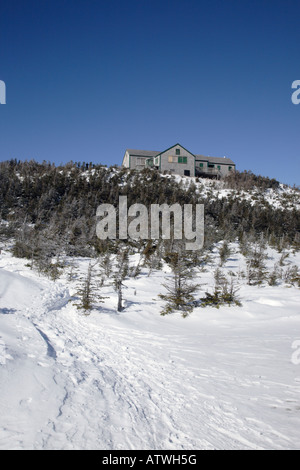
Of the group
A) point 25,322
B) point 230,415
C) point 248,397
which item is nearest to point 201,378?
point 248,397

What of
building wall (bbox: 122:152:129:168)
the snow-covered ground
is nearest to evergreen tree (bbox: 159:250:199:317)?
the snow-covered ground

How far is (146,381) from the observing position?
5645 millimetres

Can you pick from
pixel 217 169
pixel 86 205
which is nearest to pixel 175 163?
pixel 217 169

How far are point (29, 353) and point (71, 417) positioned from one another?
2.78m

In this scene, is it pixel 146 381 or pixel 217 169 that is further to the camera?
pixel 217 169

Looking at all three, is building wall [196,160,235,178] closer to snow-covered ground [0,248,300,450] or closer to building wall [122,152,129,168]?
building wall [122,152,129,168]

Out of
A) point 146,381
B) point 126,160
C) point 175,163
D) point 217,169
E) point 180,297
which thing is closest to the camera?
point 146,381

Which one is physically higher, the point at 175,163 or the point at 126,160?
the point at 126,160

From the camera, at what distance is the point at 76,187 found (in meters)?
33.6

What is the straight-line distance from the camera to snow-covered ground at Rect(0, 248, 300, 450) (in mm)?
3602

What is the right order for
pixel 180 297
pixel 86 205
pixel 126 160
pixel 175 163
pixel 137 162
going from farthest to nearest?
pixel 126 160
pixel 137 162
pixel 175 163
pixel 86 205
pixel 180 297

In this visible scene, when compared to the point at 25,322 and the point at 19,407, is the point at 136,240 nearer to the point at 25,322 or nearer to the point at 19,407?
the point at 25,322

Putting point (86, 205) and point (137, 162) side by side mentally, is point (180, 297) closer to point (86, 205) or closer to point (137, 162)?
point (86, 205)

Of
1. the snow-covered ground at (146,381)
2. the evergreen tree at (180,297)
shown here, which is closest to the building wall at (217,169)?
the evergreen tree at (180,297)
